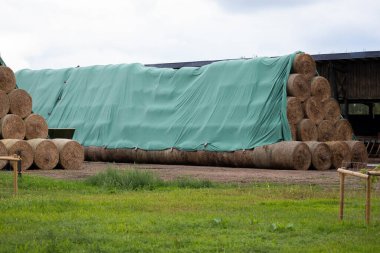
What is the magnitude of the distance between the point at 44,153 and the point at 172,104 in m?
8.82

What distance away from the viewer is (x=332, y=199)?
14469 millimetres

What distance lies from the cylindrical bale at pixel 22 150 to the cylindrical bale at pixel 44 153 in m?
Result: 0.31

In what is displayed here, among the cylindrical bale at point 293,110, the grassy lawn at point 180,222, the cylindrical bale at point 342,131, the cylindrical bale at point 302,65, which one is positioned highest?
the cylindrical bale at point 302,65

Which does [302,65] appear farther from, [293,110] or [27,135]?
[27,135]

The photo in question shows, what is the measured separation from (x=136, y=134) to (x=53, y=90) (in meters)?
6.97

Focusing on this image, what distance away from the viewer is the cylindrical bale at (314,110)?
2841 cm

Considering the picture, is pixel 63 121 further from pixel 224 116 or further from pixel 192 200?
pixel 192 200

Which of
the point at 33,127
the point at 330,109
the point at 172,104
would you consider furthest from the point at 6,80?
the point at 330,109

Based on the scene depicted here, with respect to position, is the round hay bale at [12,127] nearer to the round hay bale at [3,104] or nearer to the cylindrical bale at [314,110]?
the round hay bale at [3,104]

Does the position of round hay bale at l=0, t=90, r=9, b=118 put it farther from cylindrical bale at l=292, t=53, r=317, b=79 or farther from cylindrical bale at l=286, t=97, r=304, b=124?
cylindrical bale at l=292, t=53, r=317, b=79

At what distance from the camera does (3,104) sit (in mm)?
24688

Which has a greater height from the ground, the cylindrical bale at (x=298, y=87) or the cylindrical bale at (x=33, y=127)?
the cylindrical bale at (x=298, y=87)

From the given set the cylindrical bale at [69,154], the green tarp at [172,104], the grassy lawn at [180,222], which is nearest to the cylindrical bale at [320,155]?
the green tarp at [172,104]

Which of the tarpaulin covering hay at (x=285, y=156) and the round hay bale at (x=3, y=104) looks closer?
the round hay bale at (x=3, y=104)
